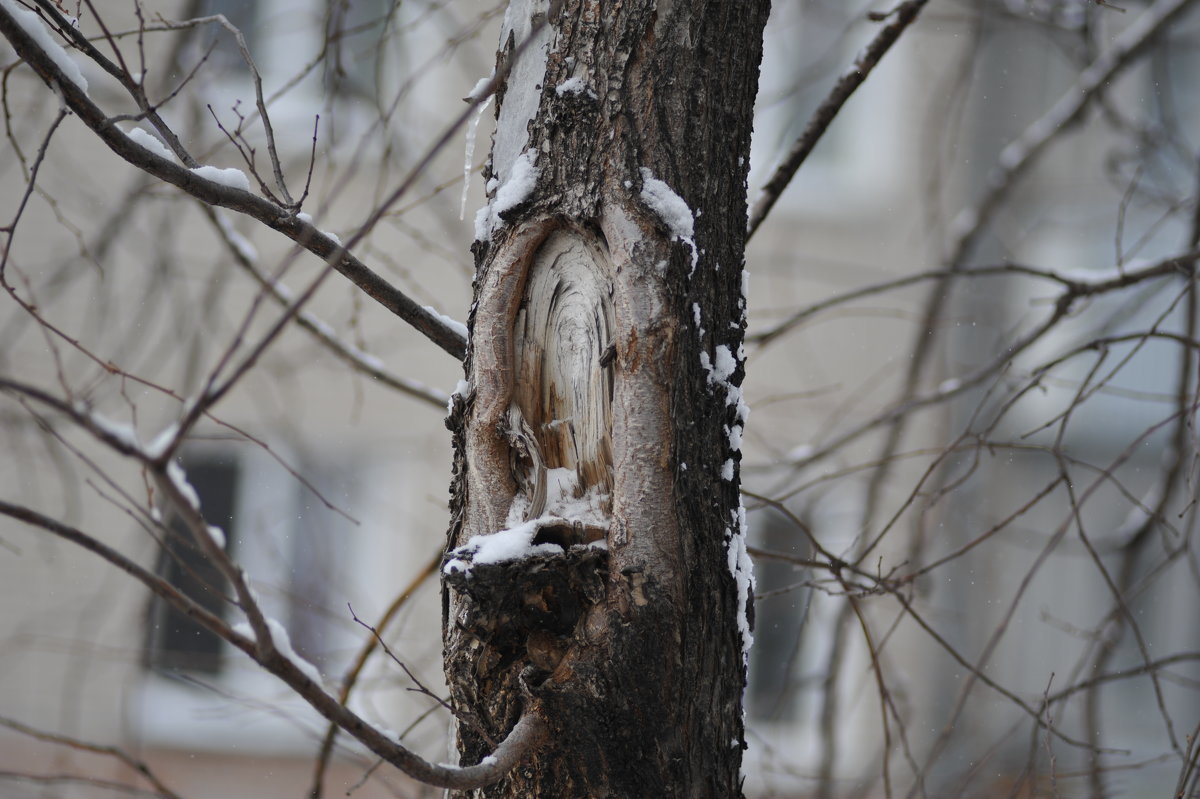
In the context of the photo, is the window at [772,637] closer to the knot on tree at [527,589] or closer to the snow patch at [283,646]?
the knot on tree at [527,589]

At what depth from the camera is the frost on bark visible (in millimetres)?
950

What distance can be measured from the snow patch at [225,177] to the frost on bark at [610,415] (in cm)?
26

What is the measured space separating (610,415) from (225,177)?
50 centimetres

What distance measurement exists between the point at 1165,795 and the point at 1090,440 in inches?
71.0

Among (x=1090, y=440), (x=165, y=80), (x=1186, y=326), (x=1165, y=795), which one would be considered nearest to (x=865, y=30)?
(x=1090, y=440)

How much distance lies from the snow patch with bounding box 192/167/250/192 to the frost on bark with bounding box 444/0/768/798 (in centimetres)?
26

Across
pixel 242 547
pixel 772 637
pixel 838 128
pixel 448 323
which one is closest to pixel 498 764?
pixel 448 323

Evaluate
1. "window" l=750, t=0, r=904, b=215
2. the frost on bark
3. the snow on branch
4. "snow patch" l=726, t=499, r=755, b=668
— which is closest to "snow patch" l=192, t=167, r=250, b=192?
the snow on branch

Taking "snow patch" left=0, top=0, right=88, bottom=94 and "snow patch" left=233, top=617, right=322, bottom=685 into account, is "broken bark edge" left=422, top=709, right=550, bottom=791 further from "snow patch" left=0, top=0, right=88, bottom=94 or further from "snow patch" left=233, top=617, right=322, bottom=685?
"snow patch" left=0, top=0, right=88, bottom=94

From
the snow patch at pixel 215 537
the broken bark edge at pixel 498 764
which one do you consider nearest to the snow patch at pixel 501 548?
the broken bark edge at pixel 498 764

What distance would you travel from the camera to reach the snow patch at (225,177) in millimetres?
1068

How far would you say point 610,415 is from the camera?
1009 millimetres

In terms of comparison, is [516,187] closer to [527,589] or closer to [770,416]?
[527,589]

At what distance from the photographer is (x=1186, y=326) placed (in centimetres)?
219
